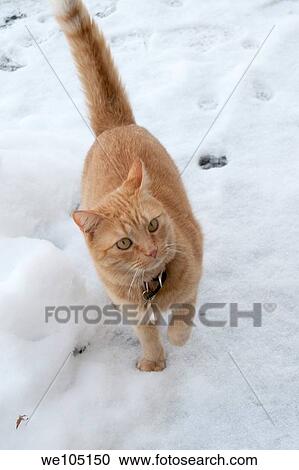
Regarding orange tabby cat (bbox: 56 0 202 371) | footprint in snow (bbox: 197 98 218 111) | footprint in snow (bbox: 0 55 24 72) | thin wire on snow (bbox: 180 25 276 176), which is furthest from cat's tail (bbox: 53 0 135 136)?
footprint in snow (bbox: 0 55 24 72)

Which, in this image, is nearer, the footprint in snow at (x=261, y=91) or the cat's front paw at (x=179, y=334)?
the cat's front paw at (x=179, y=334)

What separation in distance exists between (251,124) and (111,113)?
101 cm

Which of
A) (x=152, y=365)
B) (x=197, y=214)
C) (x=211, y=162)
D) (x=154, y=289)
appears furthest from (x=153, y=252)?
(x=211, y=162)

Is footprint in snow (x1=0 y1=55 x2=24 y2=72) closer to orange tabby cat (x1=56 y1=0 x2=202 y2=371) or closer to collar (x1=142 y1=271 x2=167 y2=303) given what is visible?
orange tabby cat (x1=56 y1=0 x2=202 y2=371)

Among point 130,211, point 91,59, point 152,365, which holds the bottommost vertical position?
point 152,365

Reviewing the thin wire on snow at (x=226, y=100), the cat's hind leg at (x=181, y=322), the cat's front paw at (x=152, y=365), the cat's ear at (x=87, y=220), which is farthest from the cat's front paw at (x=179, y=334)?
the thin wire on snow at (x=226, y=100)

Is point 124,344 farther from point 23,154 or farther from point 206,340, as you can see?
point 23,154

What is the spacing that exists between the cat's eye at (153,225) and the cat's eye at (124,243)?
0.09 meters

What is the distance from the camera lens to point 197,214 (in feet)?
9.24

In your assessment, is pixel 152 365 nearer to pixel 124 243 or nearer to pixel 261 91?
pixel 124 243

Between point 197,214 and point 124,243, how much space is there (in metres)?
0.98

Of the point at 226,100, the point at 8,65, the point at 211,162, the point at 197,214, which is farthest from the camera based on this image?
the point at 8,65

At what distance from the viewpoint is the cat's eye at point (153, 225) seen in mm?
1945

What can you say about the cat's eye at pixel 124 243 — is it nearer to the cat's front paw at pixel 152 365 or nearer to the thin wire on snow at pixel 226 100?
the cat's front paw at pixel 152 365
